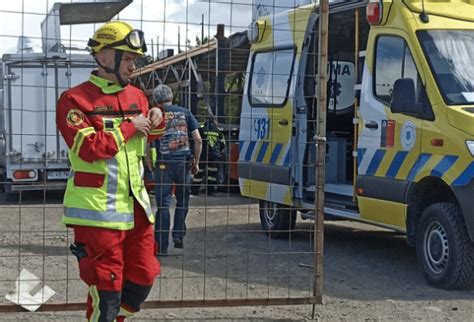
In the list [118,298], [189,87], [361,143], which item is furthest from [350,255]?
[118,298]

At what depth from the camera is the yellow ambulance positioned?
7.73 metres

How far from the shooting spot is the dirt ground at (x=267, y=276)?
676cm

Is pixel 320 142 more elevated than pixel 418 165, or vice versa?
pixel 320 142

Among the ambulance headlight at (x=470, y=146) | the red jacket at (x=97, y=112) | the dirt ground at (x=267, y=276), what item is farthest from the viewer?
the ambulance headlight at (x=470, y=146)

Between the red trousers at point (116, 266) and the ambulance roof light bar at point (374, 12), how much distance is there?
441cm

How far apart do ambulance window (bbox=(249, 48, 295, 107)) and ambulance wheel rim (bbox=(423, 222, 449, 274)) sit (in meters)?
2.71

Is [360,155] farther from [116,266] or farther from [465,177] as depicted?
[116,266]

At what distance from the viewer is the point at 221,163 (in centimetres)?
756

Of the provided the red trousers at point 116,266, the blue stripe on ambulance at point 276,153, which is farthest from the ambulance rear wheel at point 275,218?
the red trousers at point 116,266

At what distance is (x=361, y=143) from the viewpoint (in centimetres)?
898

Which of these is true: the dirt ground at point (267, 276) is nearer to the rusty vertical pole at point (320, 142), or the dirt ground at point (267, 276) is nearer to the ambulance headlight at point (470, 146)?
the rusty vertical pole at point (320, 142)

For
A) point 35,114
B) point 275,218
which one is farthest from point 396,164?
point 35,114

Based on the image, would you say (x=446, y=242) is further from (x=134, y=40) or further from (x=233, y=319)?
(x=134, y=40)

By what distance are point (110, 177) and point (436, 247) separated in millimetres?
4034
